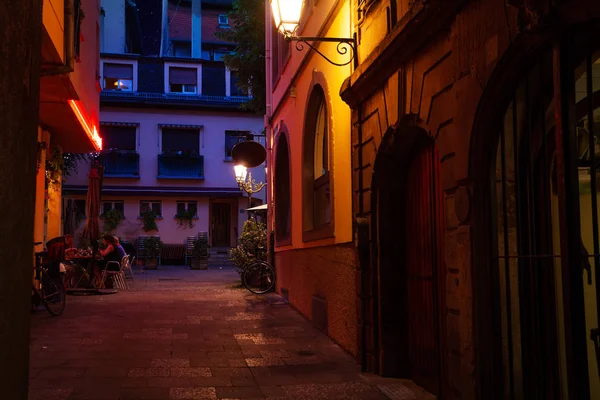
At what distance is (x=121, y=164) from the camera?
32.3 meters

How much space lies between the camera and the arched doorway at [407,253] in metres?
5.88

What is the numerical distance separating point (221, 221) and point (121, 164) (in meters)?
6.05

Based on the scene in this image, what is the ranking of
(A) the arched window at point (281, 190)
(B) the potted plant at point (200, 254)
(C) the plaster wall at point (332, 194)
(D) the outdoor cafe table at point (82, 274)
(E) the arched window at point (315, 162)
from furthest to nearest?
(B) the potted plant at point (200, 254) < (D) the outdoor cafe table at point (82, 274) < (A) the arched window at point (281, 190) < (E) the arched window at point (315, 162) < (C) the plaster wall at point (332, 194)

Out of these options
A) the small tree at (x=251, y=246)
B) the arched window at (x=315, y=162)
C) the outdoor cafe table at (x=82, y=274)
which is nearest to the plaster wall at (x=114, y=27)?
the outdoor cafe table at (x=82, y=274)

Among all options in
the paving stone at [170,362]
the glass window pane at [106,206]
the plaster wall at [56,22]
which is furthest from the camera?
the glass window pane at [106,206]

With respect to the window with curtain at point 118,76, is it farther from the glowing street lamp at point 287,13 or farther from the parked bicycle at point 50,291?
the glowing street lamp at point 287,13

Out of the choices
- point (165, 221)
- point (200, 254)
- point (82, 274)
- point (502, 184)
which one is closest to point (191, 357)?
point (502, 184)

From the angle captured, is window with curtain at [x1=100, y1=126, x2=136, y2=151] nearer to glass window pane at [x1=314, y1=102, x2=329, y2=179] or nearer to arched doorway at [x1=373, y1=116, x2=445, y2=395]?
glass window pane at [x1=314, y1=102, x2=329, y2=179]

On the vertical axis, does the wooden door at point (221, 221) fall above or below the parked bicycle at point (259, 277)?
above

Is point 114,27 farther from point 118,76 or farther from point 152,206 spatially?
point 152,206

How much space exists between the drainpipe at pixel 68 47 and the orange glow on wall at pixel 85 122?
95.0 inches

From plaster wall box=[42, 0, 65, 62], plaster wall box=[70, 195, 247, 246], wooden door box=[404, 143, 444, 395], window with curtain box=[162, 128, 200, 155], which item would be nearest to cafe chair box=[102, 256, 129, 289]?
plaster wall box=[42, 0, 65, 62]

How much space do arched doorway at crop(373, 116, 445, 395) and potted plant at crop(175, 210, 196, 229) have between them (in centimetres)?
2660

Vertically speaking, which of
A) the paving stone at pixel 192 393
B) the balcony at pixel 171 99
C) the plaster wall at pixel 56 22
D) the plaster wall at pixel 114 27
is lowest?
the paving stone at pixel 192 393
